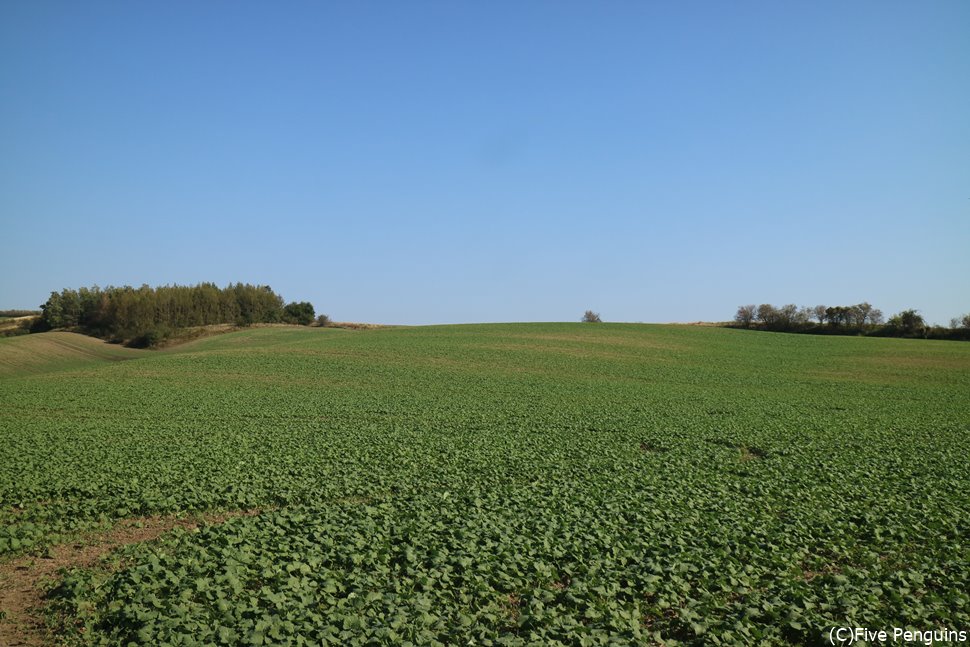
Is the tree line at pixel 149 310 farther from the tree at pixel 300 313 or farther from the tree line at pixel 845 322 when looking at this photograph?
the tree line at pixel 845 322

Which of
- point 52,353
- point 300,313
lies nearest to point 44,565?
point 52,353

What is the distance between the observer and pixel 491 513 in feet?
48.3

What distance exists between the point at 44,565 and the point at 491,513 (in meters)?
9.18

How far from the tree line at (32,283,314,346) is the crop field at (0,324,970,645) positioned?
2407 inches

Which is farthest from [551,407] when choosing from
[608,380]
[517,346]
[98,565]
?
[517,346]

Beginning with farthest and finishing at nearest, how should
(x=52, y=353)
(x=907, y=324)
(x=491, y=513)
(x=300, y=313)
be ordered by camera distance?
1. (x=300, y=313)
2. (x=907, y=324)
3. (x=52, y=353)
4. (x=491, y=513)

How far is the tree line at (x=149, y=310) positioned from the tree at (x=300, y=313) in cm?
482

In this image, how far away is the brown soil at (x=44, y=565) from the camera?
972 cm

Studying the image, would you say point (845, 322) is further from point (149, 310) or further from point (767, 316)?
point (149, 310)

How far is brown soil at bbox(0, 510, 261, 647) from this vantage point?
9.72m

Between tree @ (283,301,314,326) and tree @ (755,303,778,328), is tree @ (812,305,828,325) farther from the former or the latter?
tree @ (283,301,314,326)

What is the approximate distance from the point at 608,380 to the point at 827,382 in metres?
17.4

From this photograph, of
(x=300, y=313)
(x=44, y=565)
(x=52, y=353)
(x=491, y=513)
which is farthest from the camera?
(x=300, y=313)

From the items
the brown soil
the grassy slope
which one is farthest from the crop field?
the grassy slope
